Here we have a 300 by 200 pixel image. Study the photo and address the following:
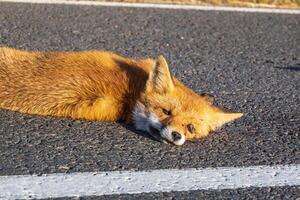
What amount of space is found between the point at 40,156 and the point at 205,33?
384cm

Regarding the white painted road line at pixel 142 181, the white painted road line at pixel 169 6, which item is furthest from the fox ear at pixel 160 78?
the white painted road line at pixel 169 6

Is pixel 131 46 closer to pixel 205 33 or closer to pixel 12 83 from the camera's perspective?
pixel 205 33

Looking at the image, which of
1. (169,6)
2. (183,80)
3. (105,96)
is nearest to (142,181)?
(105,96)

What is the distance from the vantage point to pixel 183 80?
585 cm

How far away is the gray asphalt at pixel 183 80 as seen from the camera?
4184 millimetres

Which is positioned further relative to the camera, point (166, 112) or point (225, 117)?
point (225, 117)

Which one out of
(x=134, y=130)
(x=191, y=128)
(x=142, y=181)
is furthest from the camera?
(x=134, y=130)

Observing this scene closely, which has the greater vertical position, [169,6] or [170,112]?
[170,112]

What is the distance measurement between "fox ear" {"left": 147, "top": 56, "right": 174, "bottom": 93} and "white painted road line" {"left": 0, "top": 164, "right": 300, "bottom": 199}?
0.76 metres

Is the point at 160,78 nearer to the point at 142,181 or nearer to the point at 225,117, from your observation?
the point at 225,117

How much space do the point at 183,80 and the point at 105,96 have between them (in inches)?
51.4

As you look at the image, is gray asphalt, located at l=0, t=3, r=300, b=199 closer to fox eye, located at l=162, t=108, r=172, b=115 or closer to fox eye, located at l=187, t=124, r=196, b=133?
fox eye, located at l=187, t=124, r=196, b=133

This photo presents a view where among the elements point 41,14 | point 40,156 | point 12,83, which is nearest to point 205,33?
point 41,14

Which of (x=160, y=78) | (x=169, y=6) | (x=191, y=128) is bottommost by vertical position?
(x=169, y=6)
